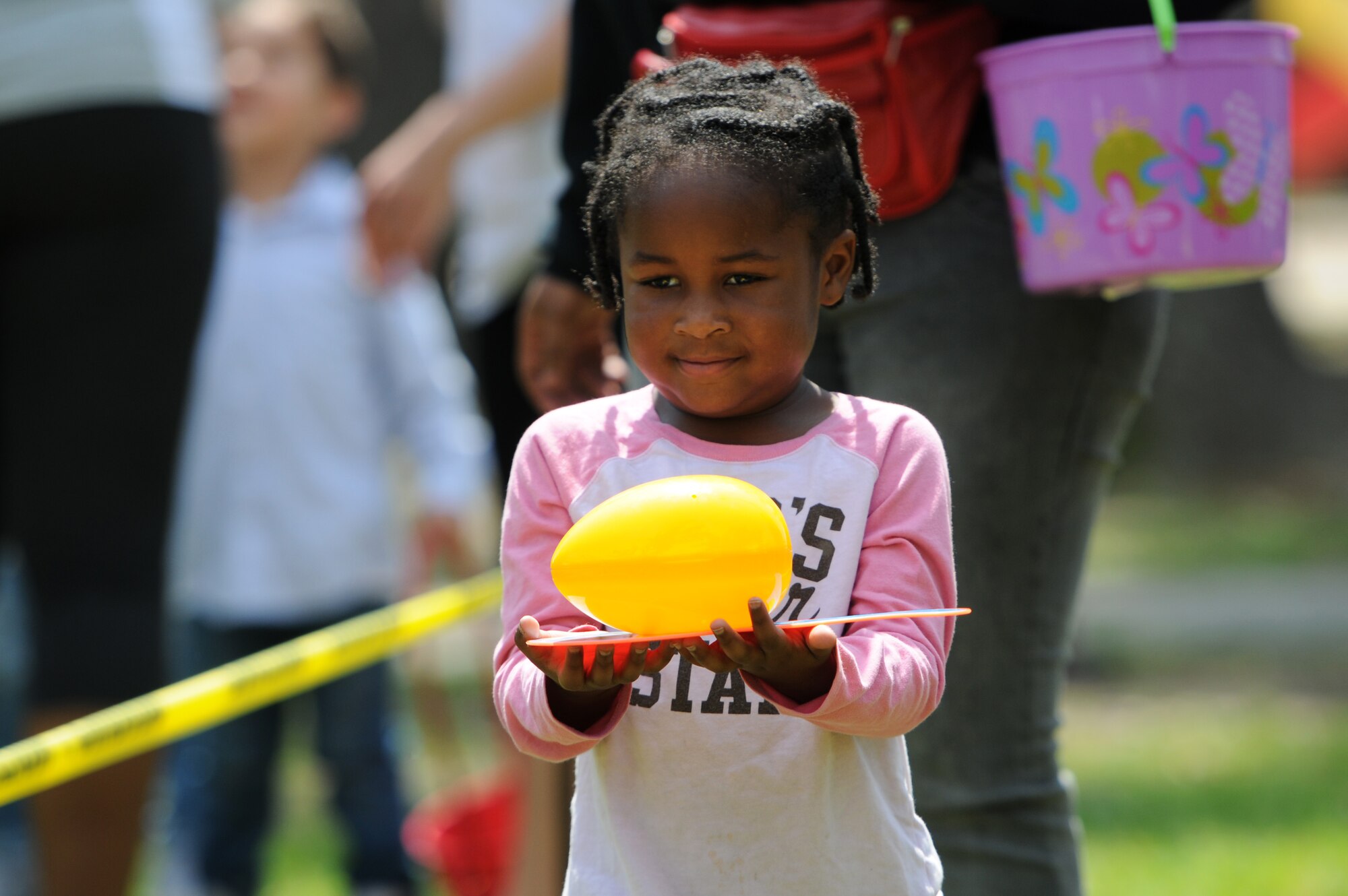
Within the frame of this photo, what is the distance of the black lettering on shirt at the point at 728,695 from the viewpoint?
1809 mm

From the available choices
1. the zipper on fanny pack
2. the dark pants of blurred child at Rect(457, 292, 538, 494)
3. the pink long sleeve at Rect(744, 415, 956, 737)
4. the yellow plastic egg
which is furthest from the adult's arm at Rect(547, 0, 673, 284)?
the yellow plastic egg

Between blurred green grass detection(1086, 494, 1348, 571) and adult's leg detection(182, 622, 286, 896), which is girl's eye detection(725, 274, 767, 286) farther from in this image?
blurred green grass detection(1086, 494, 1348, 571)

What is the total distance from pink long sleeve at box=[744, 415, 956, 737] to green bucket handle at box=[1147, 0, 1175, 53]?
1.91 ft

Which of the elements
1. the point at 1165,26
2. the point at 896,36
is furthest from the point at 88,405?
the point at 1165,26

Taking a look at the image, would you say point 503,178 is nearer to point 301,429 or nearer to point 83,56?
point 83,56

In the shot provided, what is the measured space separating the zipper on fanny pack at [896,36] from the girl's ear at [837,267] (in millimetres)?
409

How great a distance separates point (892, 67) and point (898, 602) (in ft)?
2.61

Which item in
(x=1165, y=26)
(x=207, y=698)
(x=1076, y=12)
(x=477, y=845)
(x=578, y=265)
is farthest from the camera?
(x=477, y=845)

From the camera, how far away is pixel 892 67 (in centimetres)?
227

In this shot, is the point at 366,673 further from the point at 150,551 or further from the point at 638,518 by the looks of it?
the point at 638,518

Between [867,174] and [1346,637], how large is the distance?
6.00m

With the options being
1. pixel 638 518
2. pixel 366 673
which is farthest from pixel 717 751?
pixel 366 673

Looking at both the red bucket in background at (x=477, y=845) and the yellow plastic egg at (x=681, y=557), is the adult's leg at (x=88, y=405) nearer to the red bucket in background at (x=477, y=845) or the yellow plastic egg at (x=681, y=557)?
the red bucket in background at (x=477, y=845)

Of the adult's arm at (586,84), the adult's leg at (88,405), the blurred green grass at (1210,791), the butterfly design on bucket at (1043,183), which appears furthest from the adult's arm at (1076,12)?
the blurred green grass at (1210,791)
